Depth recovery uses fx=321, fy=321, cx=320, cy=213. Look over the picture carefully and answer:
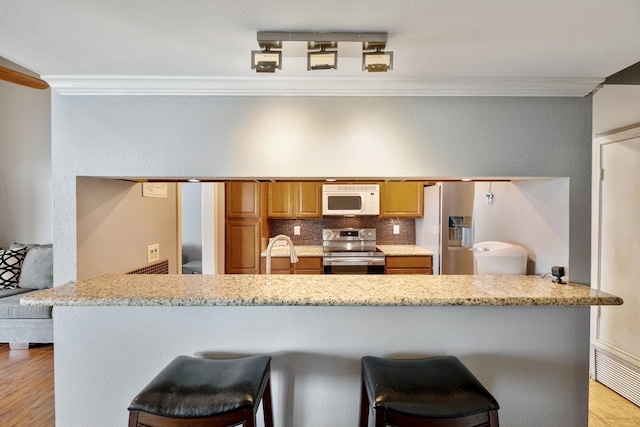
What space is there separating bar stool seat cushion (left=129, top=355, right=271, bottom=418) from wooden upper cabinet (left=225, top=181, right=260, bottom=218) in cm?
258

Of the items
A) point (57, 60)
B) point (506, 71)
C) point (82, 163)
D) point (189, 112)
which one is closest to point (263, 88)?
point (189, 112)

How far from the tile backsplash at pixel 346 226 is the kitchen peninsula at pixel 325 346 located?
266cm

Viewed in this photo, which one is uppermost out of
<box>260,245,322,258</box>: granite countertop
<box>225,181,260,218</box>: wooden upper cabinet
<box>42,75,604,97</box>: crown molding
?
<box>42,75,604,97</box>: crown molding

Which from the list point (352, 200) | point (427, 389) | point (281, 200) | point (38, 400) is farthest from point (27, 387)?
point (352, 200)

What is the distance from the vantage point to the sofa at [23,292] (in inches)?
117

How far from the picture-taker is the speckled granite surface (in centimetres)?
135

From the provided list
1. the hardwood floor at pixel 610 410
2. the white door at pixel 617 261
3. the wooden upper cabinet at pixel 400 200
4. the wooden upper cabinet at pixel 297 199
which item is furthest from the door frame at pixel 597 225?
the wooden upper cabinet at pixel 297 199

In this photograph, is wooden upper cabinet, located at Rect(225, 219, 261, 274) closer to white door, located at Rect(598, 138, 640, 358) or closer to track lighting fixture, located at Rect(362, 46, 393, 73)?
track lighting fixture, located at Rect(362, 46, 393, 73)

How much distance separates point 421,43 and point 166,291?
149 cm

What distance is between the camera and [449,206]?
318 centimetres

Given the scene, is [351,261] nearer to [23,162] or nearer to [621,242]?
[621,242]

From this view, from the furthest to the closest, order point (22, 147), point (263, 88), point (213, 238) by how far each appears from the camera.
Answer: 1. point (22, 147)
2. point (213, 238)
3. point (263, 88)

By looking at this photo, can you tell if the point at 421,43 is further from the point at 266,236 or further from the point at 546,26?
the point at 266,236

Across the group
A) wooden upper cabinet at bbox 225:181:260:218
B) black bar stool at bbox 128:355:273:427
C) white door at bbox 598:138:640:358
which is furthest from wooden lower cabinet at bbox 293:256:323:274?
white door at bbox 598:138:640:358
